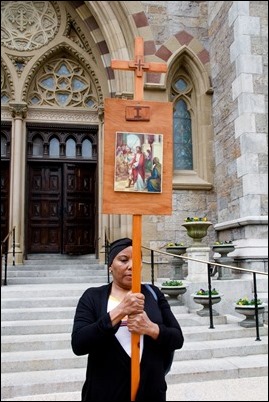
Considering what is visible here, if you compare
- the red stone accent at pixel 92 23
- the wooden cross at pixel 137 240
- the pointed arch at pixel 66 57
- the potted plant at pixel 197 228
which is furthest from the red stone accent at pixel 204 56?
the wooden cross at pixel 137 240

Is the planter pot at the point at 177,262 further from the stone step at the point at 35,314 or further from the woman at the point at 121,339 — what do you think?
the woman at the point at 121,339

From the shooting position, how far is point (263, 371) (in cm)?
466

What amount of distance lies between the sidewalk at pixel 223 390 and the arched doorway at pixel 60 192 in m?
5.88

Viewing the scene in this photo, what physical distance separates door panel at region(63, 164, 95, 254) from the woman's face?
766 cm

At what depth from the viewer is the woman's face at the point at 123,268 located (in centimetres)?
224

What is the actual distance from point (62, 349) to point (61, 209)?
5211mm

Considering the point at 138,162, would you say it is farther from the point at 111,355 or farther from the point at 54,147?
the point at 54,147

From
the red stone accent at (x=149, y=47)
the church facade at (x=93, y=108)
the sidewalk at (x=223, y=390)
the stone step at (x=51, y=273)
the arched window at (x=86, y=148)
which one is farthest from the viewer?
the arched window at (x=86, y=148)

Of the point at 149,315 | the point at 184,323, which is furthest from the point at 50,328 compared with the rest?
the point at 149,315

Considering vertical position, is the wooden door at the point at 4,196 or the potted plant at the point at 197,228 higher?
the wooden door at the point at 4,196

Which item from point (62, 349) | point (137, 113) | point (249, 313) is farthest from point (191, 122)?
point (137, 113)

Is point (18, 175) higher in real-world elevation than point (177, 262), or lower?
higher

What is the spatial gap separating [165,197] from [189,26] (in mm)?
8448

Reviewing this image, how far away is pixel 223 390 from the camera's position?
4133 millimetres
